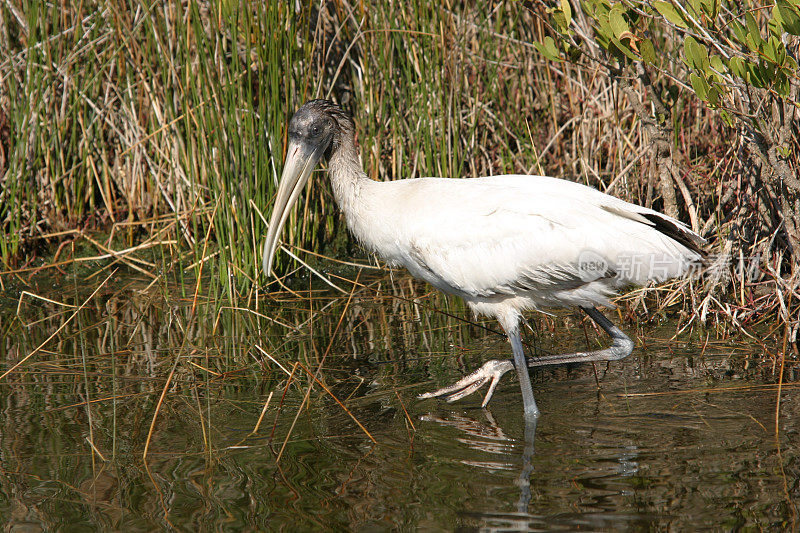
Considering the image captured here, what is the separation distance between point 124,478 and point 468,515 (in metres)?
1.38

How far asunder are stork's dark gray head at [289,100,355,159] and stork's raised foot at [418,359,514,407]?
1406 mm

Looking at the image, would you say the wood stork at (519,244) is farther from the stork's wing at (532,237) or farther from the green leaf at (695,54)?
the green leaf at (695,54)

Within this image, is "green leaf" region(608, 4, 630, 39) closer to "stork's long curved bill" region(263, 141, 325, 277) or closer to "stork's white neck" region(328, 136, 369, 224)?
"stork's white neck" region(328, 136, 369, 224)

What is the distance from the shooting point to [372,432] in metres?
4.02

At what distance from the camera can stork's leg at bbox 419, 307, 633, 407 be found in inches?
174

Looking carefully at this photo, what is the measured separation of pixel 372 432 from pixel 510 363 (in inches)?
34.0

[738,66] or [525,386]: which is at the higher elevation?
[738,66]

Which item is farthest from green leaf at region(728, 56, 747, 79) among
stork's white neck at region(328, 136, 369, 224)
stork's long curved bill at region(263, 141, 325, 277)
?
stork's long curved bill at region(263, 141, 325, 277)

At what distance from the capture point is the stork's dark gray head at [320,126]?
4.75 m

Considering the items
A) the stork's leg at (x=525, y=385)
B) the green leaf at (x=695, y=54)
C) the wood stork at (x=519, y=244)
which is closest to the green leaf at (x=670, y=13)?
A: the green leaf at (x=695, y=54)

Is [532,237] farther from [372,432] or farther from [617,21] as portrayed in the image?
[372,432]

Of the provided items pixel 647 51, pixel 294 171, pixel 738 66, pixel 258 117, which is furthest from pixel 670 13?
pixel 258 117

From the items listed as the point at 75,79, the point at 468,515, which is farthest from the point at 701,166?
the point at 75,79

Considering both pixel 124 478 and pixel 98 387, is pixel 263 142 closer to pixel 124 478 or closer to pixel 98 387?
pixel 98 387
